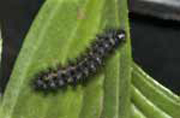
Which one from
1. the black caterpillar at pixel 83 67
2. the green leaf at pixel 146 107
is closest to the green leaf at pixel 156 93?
the green leaf at pixel 146 107

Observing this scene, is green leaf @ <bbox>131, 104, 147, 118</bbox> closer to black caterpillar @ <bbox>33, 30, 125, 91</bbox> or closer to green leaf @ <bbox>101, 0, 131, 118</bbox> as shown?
green leaf @ <bbox>101, 0, 131, 118</bbox>

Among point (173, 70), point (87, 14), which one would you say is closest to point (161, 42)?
point (173, 70)

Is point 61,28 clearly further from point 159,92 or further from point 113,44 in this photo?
point 159,92

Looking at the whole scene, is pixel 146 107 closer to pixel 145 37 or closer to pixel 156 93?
pixel 156 93

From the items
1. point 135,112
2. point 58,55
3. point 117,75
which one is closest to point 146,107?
point 135,112


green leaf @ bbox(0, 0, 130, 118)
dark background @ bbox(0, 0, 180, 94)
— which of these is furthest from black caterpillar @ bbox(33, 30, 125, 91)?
dark background @ bbox(0, 0, 180, 94)
